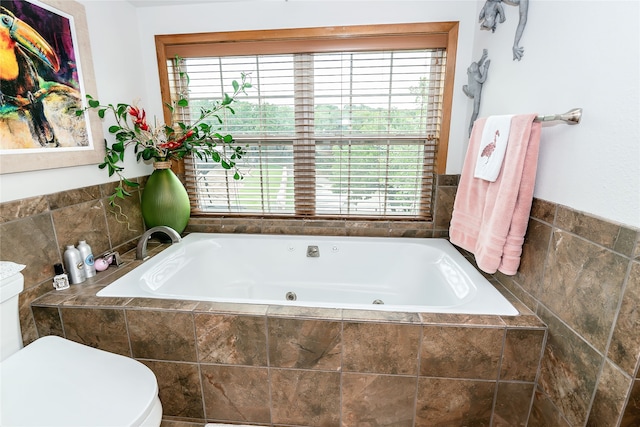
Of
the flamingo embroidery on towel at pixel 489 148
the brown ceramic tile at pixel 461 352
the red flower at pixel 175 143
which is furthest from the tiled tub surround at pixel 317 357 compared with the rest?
the red flower at pixel 175 143

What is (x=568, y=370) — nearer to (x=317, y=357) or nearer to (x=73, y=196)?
(x=317, y=357)

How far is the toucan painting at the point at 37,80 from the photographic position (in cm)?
Result: 126

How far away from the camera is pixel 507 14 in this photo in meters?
1.54

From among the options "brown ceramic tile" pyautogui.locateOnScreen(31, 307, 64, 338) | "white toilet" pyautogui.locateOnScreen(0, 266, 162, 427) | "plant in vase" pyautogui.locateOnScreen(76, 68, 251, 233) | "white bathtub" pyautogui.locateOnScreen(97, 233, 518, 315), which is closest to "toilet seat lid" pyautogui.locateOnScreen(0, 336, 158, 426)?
"white toilet" pyautogui.locateOnScreen(0, 266, 162, 427)

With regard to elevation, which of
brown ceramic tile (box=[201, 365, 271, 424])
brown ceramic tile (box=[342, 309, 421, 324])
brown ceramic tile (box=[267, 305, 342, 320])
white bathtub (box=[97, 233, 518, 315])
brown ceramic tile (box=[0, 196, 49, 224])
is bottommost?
brown ceramic tile (box=[201, 365, 271, 424])

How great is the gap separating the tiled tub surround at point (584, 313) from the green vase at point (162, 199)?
6.77ft

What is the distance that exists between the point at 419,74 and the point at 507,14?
21.5 inches

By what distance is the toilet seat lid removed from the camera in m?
0.89

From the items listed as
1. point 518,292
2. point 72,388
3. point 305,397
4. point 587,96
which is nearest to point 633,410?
point 518,292

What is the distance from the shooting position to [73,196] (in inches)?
62.4

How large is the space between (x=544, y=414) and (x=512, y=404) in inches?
4.3

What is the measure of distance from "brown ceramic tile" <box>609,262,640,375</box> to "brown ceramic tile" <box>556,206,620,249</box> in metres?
0.11

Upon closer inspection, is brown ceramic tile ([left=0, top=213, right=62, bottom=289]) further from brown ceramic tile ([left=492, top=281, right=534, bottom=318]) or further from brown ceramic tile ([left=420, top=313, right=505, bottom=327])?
brown ceramic tile ([left=492, top=281, right=534, bottom=318])

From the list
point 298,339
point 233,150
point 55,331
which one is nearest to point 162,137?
point 233,150
